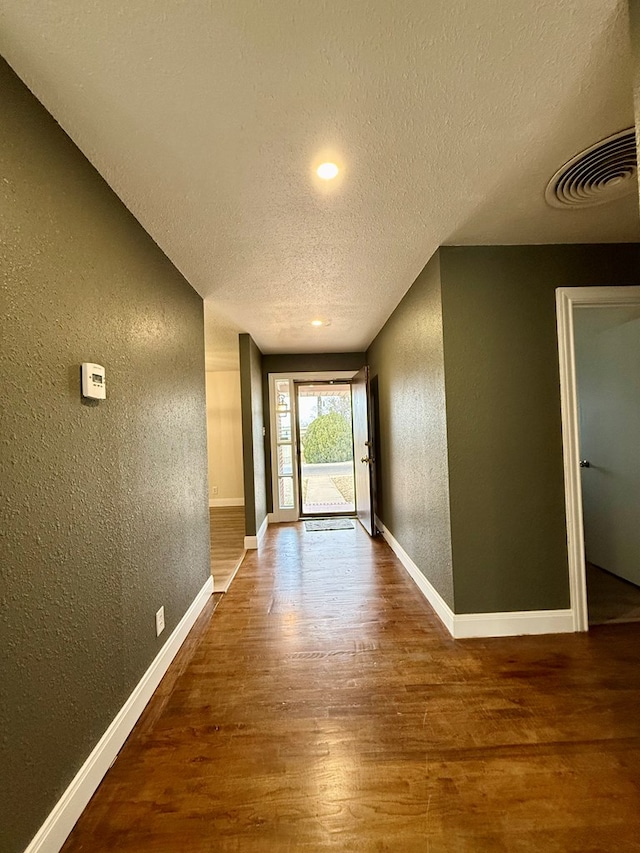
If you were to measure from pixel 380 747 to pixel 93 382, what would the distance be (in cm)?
169

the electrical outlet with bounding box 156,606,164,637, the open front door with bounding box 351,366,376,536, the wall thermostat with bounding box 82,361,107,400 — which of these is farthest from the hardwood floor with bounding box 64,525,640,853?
the open front door with bounding box 351,366,376,536

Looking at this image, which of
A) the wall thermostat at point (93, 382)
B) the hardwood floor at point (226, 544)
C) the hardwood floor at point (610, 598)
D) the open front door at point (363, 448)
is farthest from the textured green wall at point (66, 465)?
the open front door at point (363, 448)

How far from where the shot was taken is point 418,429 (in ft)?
9.15

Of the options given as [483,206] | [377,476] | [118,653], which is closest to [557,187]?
[483,206]

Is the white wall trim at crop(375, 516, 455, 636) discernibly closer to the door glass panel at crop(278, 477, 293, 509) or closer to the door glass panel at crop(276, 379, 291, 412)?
the door glass panel at crop(278, 477, 293, 509)

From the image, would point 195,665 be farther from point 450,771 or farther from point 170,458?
point 450,771

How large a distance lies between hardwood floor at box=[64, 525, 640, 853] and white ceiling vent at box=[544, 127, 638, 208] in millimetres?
2192

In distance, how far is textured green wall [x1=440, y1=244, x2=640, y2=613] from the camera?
2.19m

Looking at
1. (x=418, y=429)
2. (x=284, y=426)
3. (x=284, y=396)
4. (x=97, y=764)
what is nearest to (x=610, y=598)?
(x=418, y=429)

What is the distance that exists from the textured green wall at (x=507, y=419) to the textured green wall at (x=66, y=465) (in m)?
1.62

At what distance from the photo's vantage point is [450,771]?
1331 mm

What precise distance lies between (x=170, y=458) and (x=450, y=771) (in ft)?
5.97

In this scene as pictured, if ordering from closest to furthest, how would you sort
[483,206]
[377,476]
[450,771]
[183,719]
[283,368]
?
[450,771], [183,719], [483,206], [377,476], [283,368]

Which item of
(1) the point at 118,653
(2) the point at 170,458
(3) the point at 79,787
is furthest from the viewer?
(2) the point at 170,458
